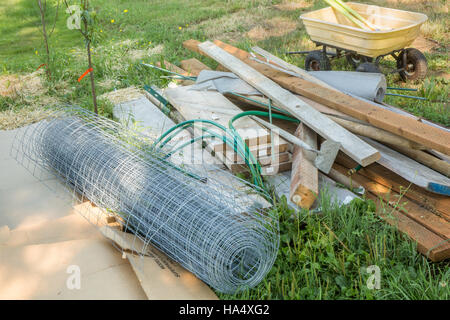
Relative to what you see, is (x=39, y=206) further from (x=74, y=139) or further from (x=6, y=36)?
(x=6, y=36)

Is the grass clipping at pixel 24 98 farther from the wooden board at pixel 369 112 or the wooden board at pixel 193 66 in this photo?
the wooden board at pixel 369 112

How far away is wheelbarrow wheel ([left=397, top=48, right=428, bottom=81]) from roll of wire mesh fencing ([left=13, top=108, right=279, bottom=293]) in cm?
345

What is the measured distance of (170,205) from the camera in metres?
2.82

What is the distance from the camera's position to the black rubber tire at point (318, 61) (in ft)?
18.5

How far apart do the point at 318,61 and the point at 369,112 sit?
2.37 metres

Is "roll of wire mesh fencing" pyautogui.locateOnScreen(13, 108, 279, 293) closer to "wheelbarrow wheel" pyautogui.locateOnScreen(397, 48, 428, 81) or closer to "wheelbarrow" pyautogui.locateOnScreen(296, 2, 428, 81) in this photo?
"wheelbarrow" pyautogui.locateOnScreen(296, 2, 428, 81)

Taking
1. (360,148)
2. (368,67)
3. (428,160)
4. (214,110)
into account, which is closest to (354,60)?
(368,67)

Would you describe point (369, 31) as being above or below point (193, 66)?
above

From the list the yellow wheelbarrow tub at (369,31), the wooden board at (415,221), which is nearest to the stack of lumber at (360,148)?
the wooden board at (415,221)

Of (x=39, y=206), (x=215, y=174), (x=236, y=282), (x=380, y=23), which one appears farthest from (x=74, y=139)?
(x=380, y=23)

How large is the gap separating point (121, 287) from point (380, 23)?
16.9 feet

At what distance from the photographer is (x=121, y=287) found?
2.57 m

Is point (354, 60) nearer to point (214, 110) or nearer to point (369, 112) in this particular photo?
point (369, 112)

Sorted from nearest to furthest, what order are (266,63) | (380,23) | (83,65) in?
1. (266,63)
2. (380,23)
3. (83,65)
